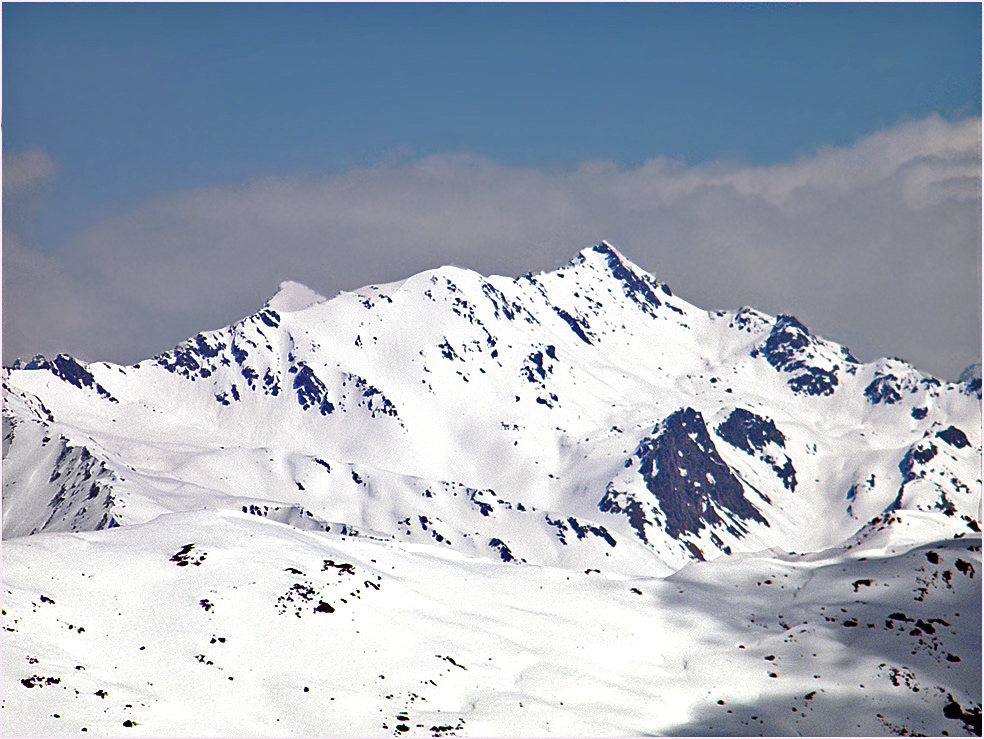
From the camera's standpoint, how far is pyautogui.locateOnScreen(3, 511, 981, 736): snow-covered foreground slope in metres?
50.8

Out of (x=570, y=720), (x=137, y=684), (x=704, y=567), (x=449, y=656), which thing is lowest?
(x=137, y=684)

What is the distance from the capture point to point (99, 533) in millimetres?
76250

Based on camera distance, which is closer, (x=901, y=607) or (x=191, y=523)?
(x=901, y=607)

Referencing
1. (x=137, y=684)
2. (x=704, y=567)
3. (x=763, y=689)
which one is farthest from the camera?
(x=704, y=567)

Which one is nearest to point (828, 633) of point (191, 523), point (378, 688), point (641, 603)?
point (641, 603)

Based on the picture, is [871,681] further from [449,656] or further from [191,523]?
[191,523]

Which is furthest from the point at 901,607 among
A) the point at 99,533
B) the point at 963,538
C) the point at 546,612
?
the point at 99,533

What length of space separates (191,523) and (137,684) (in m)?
29.5

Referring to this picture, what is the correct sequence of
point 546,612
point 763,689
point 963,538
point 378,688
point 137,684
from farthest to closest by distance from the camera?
point 963,538 → point 546,612 → point 763,689 → point 378,688 → point 137,684

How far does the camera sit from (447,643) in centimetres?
6400

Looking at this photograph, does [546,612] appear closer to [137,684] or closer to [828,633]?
[828,633]

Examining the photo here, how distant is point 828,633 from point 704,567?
20.3 meters

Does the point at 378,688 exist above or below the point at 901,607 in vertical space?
below

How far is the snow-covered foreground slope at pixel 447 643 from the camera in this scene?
50781 mm
